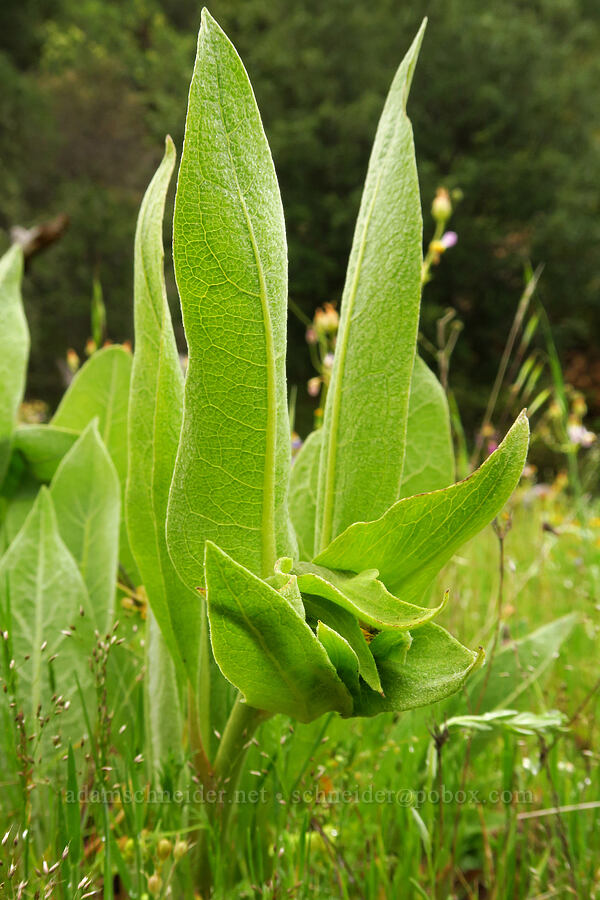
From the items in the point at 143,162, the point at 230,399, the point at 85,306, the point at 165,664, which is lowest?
the point at 165,664

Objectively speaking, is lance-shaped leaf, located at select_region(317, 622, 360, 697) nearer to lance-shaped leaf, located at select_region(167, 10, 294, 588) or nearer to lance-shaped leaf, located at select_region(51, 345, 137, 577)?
lance-shaped leaf, located at select_region(167, 10, 294, 588)

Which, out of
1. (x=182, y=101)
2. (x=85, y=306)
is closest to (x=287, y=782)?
(x=85, y=306)

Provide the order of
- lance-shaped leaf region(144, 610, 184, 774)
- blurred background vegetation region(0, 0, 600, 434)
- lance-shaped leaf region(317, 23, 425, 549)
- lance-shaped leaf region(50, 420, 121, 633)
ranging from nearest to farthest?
lance-shaped leaf region(317, 23, 425, 549) → lance-shaped leaf region(144, 610, 184, 774) → lance-shaped leaf region(50, 420, 121, 633) → blurred background vegetation region(0, 0, 600, 434)

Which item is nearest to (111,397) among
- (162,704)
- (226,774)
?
(162,704)

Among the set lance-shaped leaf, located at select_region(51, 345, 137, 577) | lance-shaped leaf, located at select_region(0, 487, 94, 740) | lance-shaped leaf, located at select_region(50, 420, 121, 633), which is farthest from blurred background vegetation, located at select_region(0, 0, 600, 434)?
lance-shaped leaf, located at select_region(0, 487, 94, 740)

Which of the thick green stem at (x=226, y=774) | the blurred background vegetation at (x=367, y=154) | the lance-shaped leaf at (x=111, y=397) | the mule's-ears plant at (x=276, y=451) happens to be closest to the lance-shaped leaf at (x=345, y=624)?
the mule's-ears plant at (x=276, y=451)

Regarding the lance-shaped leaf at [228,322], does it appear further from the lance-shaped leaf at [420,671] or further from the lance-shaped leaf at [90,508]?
the lance-shaped leaf at [90,508]

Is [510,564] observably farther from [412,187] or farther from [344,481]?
[412,187]

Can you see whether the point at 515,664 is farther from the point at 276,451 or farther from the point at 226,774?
the point at 276,451
